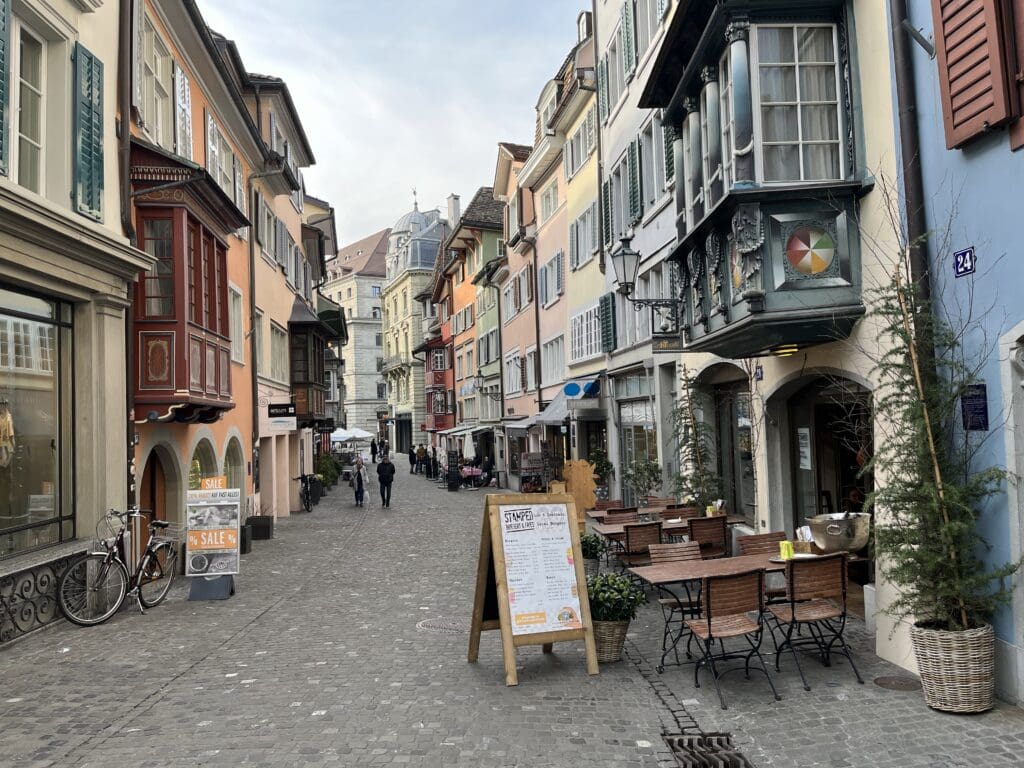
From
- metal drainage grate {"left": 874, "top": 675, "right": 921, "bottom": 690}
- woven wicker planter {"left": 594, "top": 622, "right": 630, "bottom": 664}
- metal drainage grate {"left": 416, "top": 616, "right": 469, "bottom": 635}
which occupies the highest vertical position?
woven wicker planter {"left": 594, "top": 622, "right": 630, "bottom": 664}

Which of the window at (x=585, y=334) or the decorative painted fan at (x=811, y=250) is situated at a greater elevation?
the window at (x=585, y=334)

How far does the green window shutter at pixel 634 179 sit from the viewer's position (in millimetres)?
17188

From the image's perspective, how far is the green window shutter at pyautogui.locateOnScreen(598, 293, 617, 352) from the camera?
2022cm

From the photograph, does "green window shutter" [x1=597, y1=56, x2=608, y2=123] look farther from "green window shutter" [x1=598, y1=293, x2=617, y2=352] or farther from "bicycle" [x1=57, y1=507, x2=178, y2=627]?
"bicycle" [x1=57, y1=507, x2=178, y2=627]

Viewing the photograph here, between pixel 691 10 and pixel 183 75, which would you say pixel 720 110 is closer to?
pixel 691 10

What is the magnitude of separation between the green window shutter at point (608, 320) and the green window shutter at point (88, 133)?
1221 cm

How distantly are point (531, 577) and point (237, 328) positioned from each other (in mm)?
13295

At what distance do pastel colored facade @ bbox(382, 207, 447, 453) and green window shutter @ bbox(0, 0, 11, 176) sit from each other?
57.0m

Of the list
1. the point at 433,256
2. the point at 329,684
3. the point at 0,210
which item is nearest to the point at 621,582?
the point at 329,684

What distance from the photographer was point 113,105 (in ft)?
35.6

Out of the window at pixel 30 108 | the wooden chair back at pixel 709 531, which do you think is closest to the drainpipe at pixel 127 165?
the window at pixel 30 108

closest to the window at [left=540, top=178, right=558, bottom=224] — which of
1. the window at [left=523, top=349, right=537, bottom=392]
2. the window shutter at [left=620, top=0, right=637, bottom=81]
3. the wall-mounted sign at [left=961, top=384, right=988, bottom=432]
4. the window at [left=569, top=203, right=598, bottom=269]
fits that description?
the window at [left=569, top=203, right=598, bottom=269]

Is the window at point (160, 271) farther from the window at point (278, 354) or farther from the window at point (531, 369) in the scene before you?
the window at point (531, 369)

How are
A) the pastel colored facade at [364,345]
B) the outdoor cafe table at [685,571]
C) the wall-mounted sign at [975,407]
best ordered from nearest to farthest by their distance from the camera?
the wall-mounted sign at [975,407], the outdoor cafe table at [685,571], the pastel colored facade at [364,345]
